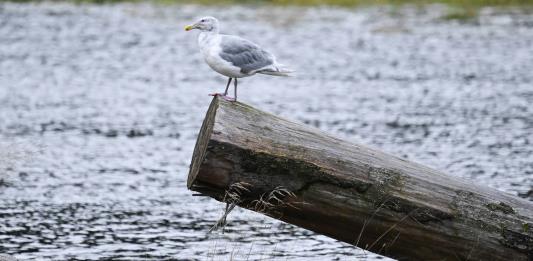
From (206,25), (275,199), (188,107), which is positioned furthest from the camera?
(188,107)

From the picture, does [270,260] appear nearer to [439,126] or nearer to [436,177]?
[436,177]

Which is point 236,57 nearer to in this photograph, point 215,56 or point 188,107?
point 215,56

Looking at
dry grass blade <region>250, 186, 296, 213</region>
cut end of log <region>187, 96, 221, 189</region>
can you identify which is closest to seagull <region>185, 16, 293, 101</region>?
cut end of log <region>187, 96, 221, 189</region>

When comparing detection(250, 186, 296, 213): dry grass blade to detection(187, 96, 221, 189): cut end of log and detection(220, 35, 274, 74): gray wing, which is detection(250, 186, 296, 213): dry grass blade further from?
detection(220, 35, 274, 74): gray wing

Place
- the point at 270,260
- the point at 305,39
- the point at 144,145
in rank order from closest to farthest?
the point at 270,260, the point at 144,145, the point at 305,39

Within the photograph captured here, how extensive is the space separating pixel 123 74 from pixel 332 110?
360 inches

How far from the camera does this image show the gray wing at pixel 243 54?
29.0 ft

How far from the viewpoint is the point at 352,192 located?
790cm

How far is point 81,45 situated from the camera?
36125 millimetres

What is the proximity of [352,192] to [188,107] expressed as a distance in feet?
53.9

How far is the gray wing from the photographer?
883 cm

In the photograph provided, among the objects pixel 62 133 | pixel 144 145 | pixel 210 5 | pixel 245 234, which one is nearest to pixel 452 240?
pixel 245 234

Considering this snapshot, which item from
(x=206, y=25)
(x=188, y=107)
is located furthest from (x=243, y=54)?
(x=188, y=107)

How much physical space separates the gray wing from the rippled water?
213 centimetres
